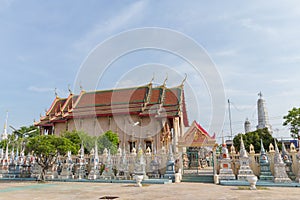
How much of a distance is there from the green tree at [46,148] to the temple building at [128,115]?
37.8 feet

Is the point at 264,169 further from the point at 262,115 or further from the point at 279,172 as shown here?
the point at 262,115

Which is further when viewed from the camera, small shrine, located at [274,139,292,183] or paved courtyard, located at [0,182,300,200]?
small shrine, located at [274,139,292,183]

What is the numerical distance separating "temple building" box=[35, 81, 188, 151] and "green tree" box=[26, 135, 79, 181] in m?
11.5

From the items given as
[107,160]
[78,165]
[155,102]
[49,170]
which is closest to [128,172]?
[107,160]

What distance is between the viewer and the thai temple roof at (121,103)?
29.4 metres

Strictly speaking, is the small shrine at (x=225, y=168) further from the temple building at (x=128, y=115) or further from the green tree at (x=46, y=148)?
the temple building at (x=128, y=115)

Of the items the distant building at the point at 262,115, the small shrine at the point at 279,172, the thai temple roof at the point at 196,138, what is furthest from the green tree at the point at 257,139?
the distant building at the point at 262,115

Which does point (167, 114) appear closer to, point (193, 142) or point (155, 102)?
point (155, 102)

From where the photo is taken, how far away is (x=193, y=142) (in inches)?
636

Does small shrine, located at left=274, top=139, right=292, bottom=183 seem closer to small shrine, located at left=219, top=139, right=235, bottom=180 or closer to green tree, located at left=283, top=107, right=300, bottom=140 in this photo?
small shrine, located at left=219, top=139, right=235, bottom=180

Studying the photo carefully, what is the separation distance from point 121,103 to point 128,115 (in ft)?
6.95

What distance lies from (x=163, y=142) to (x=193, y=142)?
1229 centimetres

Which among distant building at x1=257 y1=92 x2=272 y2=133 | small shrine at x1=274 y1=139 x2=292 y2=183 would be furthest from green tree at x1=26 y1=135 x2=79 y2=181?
distant building at x1=257 y1=92 x2=272 y2=133

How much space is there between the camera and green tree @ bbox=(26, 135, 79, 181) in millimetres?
16341
